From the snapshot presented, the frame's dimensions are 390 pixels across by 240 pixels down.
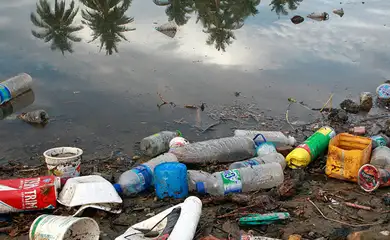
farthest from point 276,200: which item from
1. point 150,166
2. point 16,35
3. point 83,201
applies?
point 16,35

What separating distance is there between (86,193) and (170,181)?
81cm

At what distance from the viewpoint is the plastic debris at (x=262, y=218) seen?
149 inches

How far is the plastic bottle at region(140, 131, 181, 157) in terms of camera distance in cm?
541

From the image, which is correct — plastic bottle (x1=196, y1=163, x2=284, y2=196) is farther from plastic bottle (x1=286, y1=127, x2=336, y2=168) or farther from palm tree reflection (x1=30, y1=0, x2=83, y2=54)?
palm tree reflection (x1=30, y1=0, x2=83, y2=54)

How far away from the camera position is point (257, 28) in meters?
11.4

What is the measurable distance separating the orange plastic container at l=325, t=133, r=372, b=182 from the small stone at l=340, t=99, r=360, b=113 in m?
2.00

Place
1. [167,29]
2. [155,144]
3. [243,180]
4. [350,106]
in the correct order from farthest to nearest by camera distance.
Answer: [167,29], [350,106], [155,144], [243,180]

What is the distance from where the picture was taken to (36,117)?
612 cm

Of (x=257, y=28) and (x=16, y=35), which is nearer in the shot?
(x=16, y=35)

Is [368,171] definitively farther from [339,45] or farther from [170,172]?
[339,45]

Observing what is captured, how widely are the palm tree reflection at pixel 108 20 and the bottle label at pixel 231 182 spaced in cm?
525

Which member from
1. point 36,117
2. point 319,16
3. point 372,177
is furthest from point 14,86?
point 319,16

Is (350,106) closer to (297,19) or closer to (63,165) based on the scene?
(63,165)

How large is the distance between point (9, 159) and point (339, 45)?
7961mm
